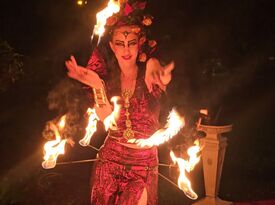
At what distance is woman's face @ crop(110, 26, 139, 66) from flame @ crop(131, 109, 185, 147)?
72cm

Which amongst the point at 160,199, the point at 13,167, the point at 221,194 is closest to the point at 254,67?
the point at 221,194

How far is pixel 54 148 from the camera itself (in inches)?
165

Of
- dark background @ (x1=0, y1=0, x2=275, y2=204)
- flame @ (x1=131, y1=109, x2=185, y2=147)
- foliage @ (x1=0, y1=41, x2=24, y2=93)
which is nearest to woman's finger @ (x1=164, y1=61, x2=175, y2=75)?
flame @ (x1=131, y1=109, x2=185, y2=147)

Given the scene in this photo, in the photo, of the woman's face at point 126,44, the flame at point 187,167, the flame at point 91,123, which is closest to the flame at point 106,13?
the woman's face at point 126,44

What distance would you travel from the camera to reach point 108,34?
4023 mm

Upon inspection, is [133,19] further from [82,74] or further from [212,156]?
[212,156]

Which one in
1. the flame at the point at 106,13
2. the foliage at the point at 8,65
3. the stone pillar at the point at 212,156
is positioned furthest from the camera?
the foliage at the point at 8,65


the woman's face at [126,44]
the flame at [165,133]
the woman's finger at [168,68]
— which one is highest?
the woman's face at [126,44]

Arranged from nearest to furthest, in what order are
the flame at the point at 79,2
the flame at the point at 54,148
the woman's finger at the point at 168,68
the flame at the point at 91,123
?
the woman's finger at the point at 168,68, the flame at the point at 54,148, the flame at the point at 91,123, the flame at the point at 79,2

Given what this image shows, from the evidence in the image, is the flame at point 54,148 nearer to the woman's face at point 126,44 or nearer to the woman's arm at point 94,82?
the woman's arm at point 94,82

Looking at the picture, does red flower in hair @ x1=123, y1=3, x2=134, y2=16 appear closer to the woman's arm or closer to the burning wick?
the burning wick

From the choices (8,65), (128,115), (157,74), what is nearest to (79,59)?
(8,65)

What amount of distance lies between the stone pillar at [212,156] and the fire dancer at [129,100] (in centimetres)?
219

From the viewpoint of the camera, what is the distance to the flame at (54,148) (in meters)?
4.11
